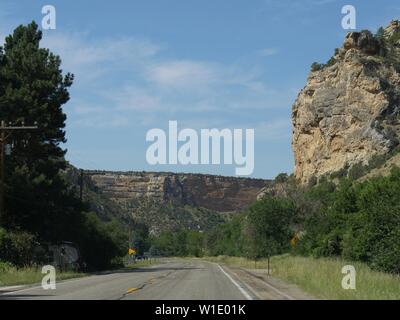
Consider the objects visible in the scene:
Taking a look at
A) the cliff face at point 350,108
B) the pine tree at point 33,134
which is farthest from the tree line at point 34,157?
the cliff face at point 350,108

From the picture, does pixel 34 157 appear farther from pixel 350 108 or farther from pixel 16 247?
pixel 350 108

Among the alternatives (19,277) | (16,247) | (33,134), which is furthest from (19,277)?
(33,134)

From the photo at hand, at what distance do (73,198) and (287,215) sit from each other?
3236 cm

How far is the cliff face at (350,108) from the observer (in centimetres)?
10625

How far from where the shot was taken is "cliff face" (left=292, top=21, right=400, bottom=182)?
349 ft

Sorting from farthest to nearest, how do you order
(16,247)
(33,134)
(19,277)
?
(33,134)
(16,247)
(19,277)

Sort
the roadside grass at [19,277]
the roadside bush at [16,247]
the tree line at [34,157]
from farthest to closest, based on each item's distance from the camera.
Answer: the tree line at [34,157] → the roadside bush at [16,247] → the roadside grass at [19,277]

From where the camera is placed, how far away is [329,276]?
27.6 meters

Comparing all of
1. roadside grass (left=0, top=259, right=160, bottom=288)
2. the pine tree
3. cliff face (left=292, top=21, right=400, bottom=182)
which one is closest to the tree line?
the pine tree

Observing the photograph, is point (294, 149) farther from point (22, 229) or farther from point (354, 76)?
point (22, 229)

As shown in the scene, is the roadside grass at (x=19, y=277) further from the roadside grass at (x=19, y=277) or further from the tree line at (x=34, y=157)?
the tree line at (x=34, y=157)

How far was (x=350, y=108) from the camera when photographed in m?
112

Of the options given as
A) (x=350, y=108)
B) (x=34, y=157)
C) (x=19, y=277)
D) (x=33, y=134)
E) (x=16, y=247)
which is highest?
(x=350, y=108)

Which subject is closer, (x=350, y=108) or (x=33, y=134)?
(x=33, y=134)
